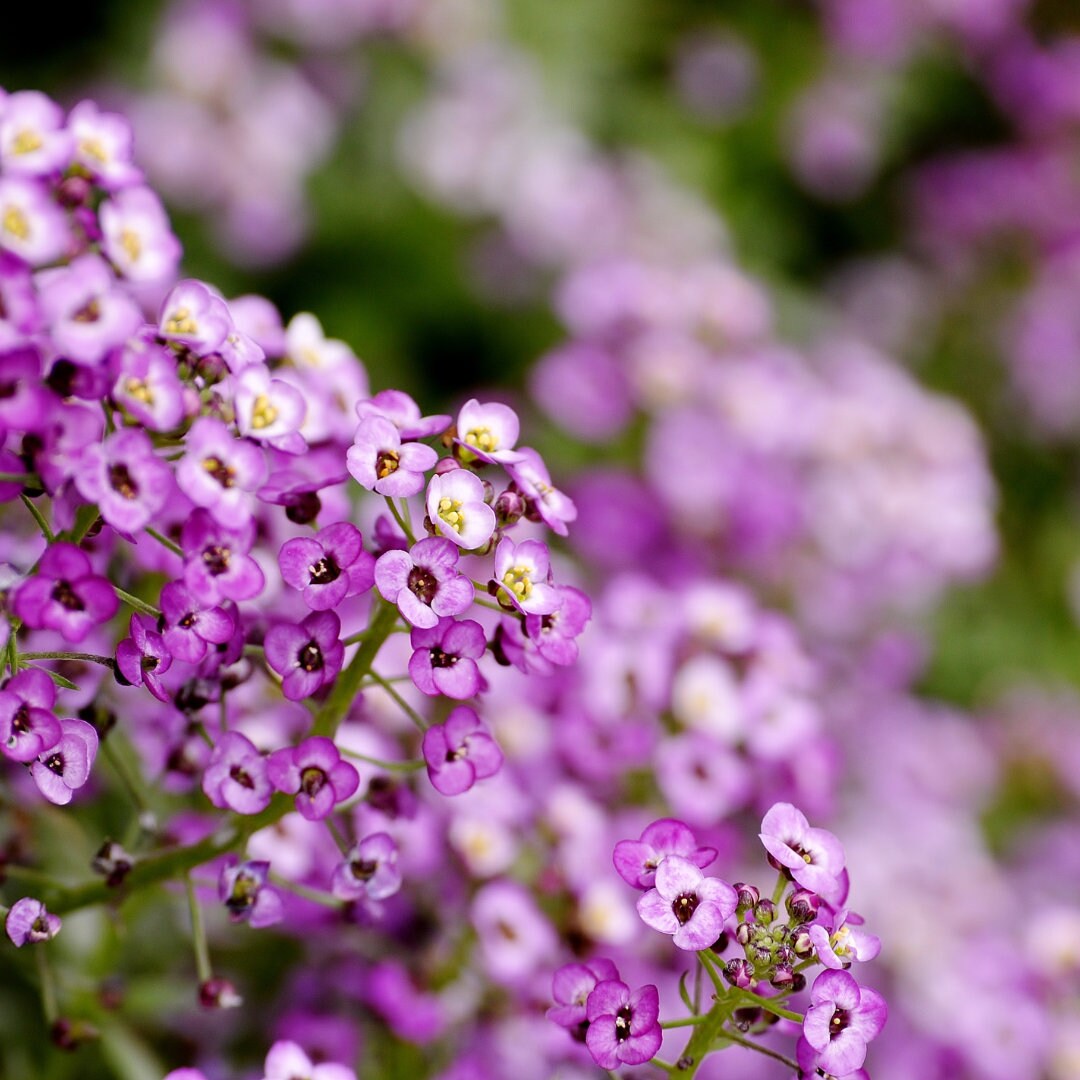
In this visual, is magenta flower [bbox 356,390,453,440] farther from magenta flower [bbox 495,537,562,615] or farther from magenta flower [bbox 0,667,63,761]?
magenta flower [bbox 0,667,63,761]

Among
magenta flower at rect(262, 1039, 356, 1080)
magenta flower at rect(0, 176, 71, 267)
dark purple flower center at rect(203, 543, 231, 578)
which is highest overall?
magenta flower at rect(0, 176, 71, 267)

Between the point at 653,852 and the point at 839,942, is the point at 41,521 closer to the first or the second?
the point at 653,852

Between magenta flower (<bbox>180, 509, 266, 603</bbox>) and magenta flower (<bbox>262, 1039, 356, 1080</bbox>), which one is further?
magenta flower (<bbox>262, 1039, 356, 1080</bbox>)

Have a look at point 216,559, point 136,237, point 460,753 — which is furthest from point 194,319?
point 460,753

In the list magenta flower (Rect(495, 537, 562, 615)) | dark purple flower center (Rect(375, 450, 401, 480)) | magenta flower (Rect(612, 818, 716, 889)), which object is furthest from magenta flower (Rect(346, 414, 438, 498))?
magenta flower (Rect(612, 818, 716, 889))

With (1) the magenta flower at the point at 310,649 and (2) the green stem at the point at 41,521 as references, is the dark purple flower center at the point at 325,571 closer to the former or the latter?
(1) the magenta flower at the point at 310,649

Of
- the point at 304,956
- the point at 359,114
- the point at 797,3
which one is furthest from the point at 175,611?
the point at 797,3
